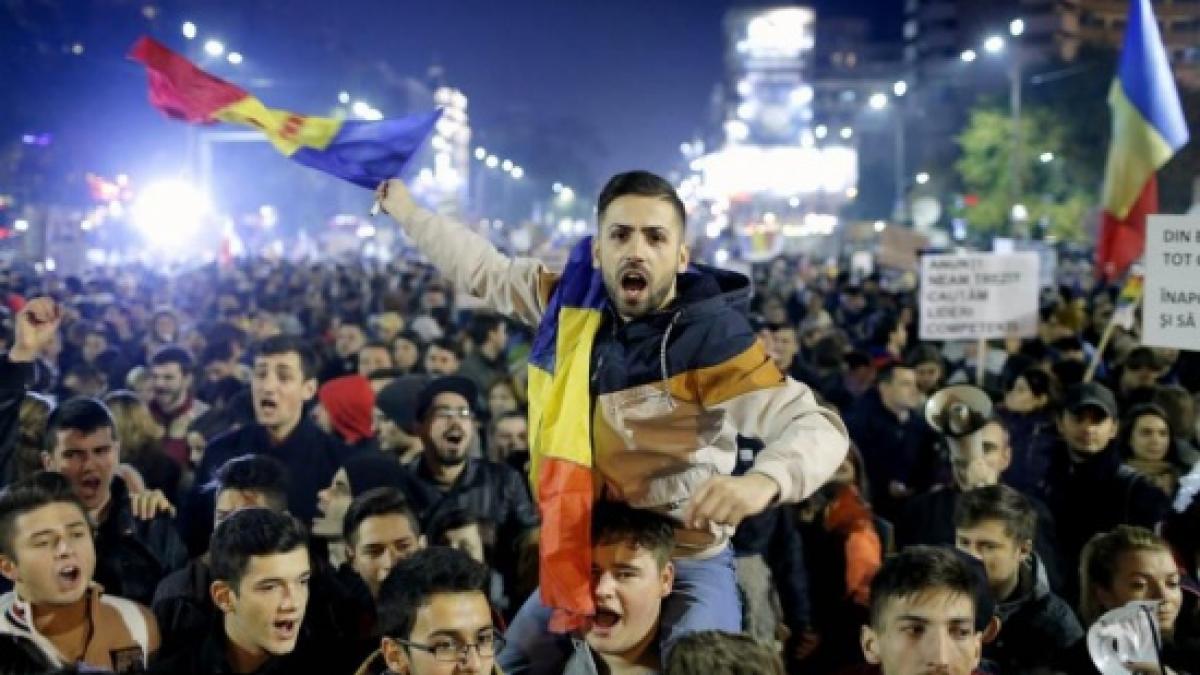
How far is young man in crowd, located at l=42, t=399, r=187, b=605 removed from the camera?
6801 millimetres

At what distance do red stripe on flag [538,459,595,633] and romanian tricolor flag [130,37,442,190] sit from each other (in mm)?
2108

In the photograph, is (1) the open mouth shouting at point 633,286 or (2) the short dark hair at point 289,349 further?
(2) the short dark hair at point 289,349

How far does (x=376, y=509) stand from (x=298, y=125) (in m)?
1.59

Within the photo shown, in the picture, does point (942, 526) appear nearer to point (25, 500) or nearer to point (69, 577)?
point (69, 577)

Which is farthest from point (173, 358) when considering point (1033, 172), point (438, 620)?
point (1033, 172)

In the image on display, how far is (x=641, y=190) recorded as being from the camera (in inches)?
172

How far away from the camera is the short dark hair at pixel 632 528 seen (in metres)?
4.40

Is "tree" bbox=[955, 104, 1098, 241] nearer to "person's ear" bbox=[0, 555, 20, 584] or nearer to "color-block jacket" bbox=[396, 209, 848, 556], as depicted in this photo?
"person's ear" bbox=[0, 555, 20, 584]

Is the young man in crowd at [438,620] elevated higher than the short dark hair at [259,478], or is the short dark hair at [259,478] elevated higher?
the short dark hair at [259,478]

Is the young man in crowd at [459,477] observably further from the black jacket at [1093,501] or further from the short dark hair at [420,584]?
the black jacket at [1093,501]

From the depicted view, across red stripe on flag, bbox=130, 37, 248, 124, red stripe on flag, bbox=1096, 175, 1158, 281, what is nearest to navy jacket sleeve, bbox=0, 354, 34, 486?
red stripe on flag, bbox=130, 37, 248, 124

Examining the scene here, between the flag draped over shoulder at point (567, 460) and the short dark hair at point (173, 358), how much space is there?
663 cm

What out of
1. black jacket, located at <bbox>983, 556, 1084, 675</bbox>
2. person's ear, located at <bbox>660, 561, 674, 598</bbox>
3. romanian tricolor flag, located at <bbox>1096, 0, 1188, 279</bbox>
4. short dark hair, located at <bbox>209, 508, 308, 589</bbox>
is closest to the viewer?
person's ear, located at <bbox>660, 561, 674, 598</bbox>

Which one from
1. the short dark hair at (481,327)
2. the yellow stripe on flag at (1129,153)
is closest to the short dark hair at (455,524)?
the short dark hair at (481,327)
